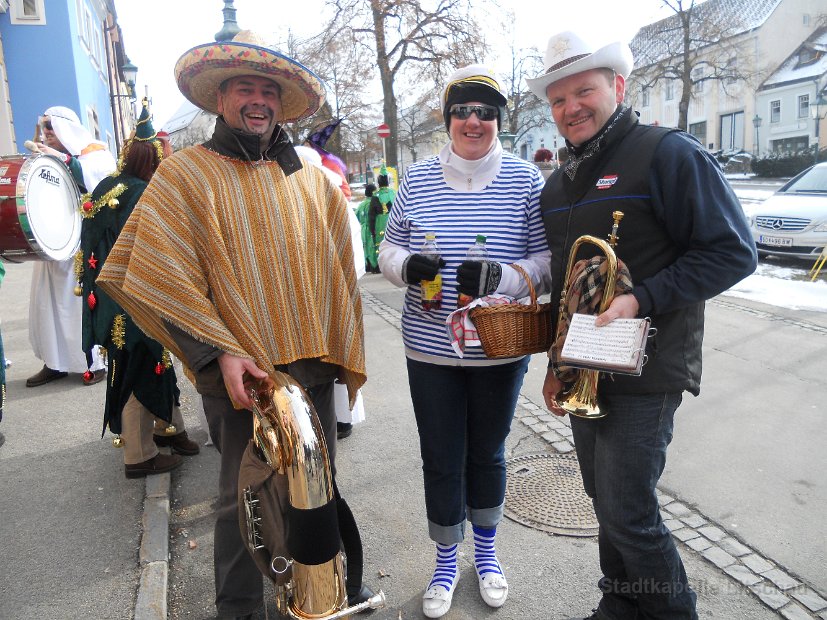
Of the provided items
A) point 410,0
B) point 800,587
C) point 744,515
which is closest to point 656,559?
point 800,587

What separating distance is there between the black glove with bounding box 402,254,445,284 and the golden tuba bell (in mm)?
663

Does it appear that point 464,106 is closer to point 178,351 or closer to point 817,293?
point 178,351

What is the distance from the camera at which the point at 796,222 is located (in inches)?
395

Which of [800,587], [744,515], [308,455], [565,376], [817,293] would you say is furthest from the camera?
[817,293]

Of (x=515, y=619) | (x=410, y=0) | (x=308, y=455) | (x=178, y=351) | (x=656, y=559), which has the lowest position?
(x=515, y=619)

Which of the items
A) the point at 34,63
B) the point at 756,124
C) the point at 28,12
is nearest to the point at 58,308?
the point at 34,63

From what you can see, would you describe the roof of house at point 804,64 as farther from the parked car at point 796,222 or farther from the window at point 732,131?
the parked car at point 796,222

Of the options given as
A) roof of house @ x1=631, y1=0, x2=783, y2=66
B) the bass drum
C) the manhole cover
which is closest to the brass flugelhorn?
the manhole cover

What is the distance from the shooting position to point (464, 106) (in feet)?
7.81

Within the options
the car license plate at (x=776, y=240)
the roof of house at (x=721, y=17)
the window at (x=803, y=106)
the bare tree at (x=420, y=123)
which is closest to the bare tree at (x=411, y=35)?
the bare tree at (x=420, y=123)

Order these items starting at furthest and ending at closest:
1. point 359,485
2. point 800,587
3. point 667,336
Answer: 1. point 359,485
2. point 800,587
3. point 667,336

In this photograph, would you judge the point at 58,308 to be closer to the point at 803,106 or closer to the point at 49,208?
the point at 49,208

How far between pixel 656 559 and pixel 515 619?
29.5 inches

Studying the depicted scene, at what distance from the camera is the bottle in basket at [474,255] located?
2277 millimetres
